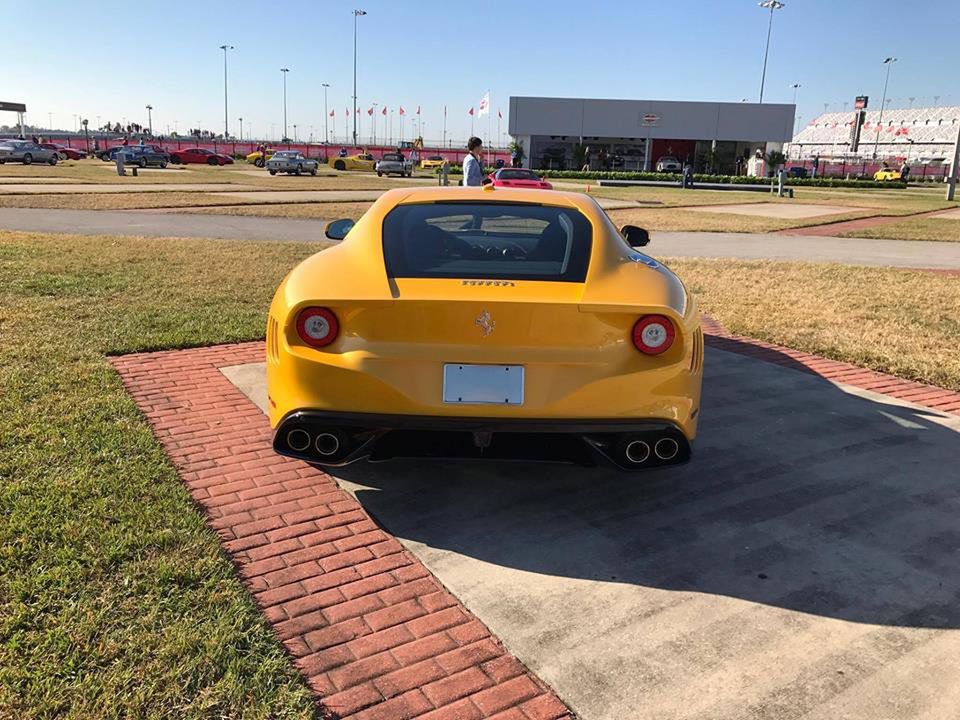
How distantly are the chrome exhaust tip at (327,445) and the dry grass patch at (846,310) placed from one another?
15.3 ft

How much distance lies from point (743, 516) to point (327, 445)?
1900 millimetres

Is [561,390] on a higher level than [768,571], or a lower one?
higher

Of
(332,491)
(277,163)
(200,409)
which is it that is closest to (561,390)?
(332,491)

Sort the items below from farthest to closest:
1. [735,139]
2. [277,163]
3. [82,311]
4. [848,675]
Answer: [735,139] → [277,163] → [82,311] → [848,675]

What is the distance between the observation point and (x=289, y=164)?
139 feet

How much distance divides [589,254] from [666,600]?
155 cm

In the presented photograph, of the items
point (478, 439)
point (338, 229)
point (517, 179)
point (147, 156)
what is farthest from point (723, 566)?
point (147, 156)

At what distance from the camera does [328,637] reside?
Result: 2525 millimetres

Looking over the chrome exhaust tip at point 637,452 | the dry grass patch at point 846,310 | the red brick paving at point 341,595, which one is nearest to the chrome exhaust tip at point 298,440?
the red brick paving at point 341,595

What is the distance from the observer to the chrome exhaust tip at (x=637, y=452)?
312cm

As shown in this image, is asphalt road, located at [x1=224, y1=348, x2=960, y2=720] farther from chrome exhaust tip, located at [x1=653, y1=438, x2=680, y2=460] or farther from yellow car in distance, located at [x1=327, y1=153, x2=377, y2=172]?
yellow car in distance, located at [x1=327, y1=153, x2=377, y2=172]

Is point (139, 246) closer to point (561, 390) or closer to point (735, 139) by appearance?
point (561, 390)

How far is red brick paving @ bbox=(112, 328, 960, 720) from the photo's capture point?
2.28 meters

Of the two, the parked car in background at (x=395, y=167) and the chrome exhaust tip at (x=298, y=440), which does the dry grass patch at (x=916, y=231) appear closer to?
the chrome exhaust tip at (x=298, y=440)
